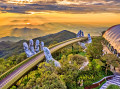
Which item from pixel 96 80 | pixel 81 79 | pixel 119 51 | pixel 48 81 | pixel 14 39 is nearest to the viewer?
pixel 48 81

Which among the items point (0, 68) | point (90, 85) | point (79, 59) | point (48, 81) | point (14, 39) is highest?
point (48, 81)

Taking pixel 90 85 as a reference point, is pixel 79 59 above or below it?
above

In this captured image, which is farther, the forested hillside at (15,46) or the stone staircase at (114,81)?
the forested hillside at (15,46)

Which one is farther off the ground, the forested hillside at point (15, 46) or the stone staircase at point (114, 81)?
the stone staircase at point (114, 81)

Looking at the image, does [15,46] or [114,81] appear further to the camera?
[15,46]

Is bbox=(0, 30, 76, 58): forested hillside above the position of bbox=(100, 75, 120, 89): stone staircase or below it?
below

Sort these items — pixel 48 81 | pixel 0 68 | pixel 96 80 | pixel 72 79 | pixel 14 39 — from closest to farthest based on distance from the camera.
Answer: pixel 48 81, pixel 72 79, pixel 96 80, pixel 0 68, pixel 14 39

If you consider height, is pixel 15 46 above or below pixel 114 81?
below

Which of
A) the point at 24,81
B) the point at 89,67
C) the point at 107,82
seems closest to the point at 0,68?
the point at 24,81

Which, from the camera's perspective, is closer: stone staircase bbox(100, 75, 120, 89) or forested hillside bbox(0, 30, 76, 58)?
stone staircase bbox(100, 75, 120, 89)

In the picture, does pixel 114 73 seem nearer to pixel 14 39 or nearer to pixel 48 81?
pixel 48 81

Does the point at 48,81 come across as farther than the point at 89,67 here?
No
